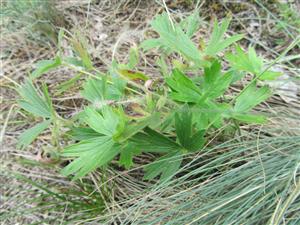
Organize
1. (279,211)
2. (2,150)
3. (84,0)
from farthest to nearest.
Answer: (84,0)
(2,150)
(279,211)

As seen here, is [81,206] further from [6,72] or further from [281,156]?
[6,72]

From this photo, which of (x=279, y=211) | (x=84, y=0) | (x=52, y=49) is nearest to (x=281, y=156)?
(x=279, y=211)

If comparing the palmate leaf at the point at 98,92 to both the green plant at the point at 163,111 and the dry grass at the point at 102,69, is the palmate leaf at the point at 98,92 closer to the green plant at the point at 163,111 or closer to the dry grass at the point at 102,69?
the green plant at the point at 163,111

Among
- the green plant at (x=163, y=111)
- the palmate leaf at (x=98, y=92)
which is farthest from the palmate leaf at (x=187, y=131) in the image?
the palmate leaf at (x=98, y=92)

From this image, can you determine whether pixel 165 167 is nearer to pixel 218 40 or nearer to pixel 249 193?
pixel 249 193

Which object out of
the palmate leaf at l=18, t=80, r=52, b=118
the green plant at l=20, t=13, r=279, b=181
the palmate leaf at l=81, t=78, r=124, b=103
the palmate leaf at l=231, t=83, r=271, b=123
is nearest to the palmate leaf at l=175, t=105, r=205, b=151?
the green plant at l=20, t=13, r=279, b=181

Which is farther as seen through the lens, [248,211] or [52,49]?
[52,49]
